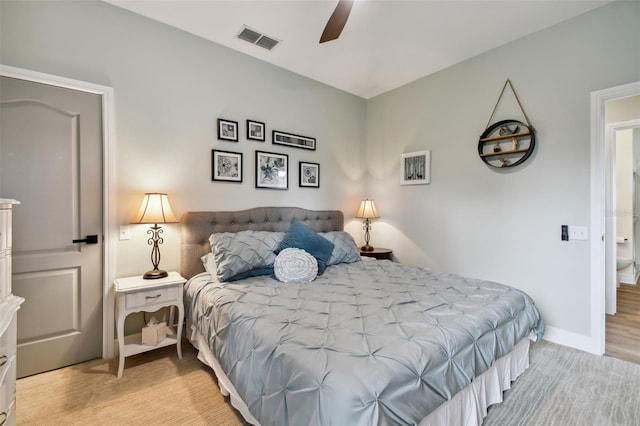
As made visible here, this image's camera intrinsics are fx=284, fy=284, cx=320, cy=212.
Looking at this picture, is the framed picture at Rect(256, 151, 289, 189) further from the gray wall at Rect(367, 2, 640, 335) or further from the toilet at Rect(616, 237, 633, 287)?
the toilet at Rect(616, 237, 633, 287)

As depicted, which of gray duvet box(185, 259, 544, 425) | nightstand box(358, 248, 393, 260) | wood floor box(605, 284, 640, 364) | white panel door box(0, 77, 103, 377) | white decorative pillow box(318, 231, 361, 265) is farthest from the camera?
nightstand box(358, 248, 393, 260)

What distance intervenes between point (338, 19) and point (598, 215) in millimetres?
2656

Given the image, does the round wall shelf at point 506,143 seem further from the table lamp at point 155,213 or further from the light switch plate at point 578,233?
the table lamp at point 155,213

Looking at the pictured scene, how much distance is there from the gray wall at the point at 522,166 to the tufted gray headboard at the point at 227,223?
128 cm

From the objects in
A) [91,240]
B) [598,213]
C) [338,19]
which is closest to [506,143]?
[598,213]

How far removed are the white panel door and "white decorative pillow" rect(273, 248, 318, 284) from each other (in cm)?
150

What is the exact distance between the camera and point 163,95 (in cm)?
264

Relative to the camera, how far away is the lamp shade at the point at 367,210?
157 inches

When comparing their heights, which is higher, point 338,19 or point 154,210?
point 338,19

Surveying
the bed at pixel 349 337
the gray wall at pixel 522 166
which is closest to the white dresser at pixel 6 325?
the bed at pixel 349 337

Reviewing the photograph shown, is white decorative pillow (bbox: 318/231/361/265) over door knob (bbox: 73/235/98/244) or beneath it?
beneath

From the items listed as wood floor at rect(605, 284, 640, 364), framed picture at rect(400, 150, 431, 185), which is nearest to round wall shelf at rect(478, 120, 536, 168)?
framed picture at rect(400, 150, 431, 185)

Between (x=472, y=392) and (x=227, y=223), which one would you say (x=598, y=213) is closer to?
(x=472, y=392)

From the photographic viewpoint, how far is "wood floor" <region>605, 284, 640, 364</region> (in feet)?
8.02
